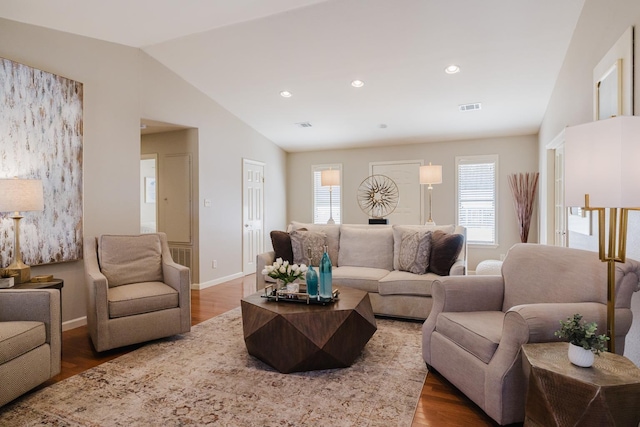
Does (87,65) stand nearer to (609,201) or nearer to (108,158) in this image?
(108,158)

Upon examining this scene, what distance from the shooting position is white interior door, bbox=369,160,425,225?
6703 mm

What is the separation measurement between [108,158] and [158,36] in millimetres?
1379

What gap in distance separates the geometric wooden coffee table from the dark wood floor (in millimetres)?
568

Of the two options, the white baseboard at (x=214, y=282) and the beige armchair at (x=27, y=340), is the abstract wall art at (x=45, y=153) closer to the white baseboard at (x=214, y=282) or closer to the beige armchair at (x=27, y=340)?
the beige armchair at (x=27, y=340)

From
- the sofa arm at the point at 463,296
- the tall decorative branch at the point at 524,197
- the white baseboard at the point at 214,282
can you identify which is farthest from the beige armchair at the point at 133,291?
the tall decorative branch at the point at 524,197

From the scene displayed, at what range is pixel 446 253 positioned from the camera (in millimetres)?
3633

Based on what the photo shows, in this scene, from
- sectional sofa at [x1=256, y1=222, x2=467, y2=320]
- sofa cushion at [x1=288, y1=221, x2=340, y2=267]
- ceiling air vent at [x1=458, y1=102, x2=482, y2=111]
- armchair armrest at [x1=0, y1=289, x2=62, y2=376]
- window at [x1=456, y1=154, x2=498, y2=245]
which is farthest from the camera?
window at [x1=456, y1=154, x2=498, y2=245]

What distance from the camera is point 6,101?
3.02 meters

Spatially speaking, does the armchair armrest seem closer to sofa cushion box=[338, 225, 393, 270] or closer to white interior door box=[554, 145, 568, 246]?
sofa cushion box=[338, 225, 393, 270]

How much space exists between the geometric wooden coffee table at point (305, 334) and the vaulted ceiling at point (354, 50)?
263cm

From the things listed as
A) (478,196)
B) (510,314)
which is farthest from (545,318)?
(478,196)

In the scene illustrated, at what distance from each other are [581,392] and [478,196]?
5.37 m

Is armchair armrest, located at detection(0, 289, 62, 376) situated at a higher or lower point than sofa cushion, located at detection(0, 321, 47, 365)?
higher

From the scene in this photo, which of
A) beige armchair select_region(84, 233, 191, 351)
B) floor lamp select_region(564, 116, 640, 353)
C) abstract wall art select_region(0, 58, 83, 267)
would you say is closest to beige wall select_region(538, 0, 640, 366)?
floor lamp select_region(564, 116, 640, 353)
